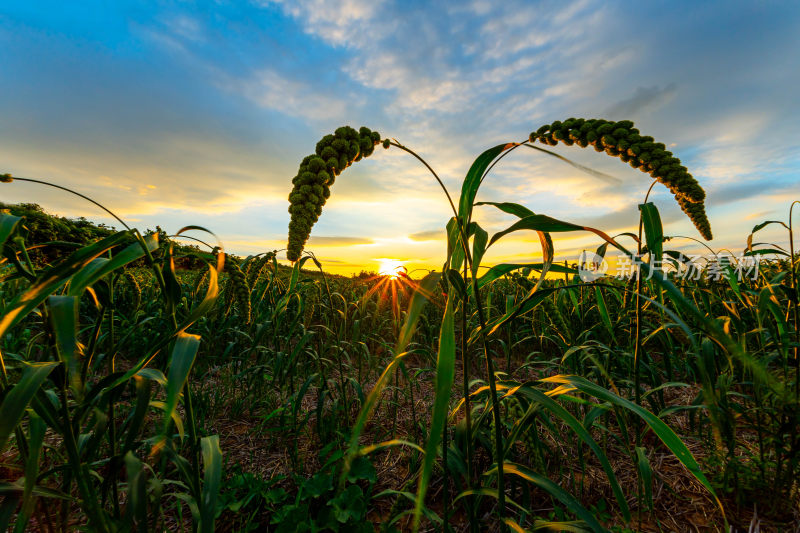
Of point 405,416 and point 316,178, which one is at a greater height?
point 316,178

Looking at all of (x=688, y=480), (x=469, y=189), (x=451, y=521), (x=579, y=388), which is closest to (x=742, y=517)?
(x=688, y=480)

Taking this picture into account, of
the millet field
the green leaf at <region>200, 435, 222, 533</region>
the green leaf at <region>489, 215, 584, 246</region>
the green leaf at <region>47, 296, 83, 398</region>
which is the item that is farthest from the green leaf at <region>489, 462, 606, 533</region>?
the green leaf at <region>47, 296, 83, 398</region>

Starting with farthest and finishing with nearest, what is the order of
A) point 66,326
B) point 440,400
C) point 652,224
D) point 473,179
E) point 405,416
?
point 405,416 → point 652,224 → point 473,179 → point 66,326 → point 440,400

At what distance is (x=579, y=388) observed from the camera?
3.20ft

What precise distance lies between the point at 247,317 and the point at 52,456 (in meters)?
1.79

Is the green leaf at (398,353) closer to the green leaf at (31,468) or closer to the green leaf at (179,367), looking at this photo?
the green leaf at (179,367)

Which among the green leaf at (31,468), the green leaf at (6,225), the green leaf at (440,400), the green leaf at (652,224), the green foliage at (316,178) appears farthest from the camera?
the green leaf at (652,224)

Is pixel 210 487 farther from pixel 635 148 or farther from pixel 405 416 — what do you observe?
pixel 405 416

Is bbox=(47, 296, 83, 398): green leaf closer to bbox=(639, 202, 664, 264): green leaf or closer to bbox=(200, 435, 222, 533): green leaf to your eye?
bbox=(200, 435, 222, 533): green leaf

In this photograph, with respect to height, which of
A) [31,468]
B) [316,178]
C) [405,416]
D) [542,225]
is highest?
[316,178]

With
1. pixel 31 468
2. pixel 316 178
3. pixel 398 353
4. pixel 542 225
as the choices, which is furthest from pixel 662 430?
pixel 31 468

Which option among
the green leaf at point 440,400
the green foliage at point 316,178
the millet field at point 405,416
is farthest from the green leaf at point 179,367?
→ the green leaf at point 440,400

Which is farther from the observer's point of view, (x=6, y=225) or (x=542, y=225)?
(x=542, y=225)

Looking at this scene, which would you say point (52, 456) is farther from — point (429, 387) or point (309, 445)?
point (429, 387)
